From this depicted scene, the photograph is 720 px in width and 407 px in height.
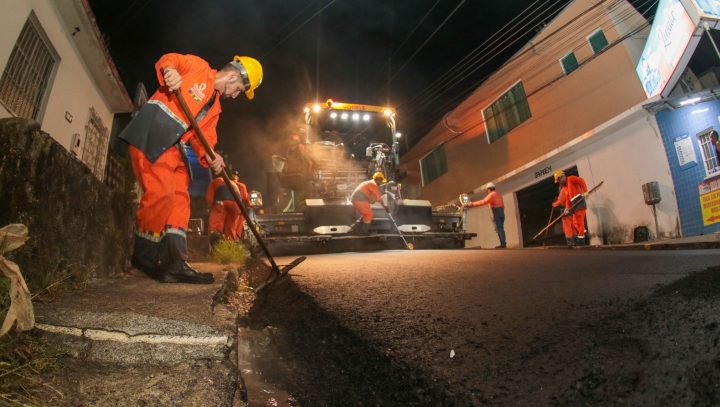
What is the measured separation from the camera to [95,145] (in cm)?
846

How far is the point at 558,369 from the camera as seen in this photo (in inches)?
48.0

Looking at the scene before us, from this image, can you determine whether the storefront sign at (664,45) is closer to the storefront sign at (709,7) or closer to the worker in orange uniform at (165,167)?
the storefront sign at (709,7)

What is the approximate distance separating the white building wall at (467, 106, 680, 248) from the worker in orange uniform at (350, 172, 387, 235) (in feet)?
19.5

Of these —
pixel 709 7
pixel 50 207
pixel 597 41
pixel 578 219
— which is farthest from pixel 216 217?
pixel 597 41

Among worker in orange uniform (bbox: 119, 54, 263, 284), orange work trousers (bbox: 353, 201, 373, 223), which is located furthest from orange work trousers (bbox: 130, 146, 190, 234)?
orange work trousers (bbox: 353, 201, 373, 223)

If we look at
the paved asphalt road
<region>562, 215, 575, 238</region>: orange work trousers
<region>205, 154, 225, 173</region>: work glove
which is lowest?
the paved asphalt road

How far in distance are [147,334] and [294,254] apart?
5413 mm

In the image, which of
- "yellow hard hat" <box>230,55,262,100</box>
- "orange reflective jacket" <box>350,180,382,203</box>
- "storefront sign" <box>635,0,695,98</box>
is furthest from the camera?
"orange reflective jacket" <box>350,180,382,203</box>

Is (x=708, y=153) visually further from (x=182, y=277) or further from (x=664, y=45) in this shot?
(x=182, y=277)

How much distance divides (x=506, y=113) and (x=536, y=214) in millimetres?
3819

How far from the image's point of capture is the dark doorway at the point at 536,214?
12.1m

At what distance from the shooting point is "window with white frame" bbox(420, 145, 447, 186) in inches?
679

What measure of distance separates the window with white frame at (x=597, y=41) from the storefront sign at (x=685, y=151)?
341 cm

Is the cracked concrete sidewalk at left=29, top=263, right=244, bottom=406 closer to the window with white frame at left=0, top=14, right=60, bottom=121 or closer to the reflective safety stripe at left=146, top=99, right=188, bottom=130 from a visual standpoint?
the reflective safety stripe at left=146, top=99, right=188, bottom=130
